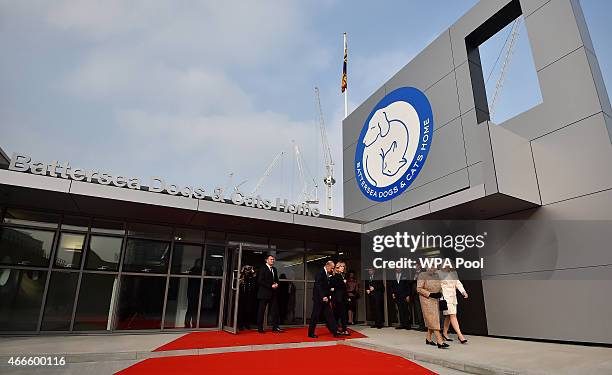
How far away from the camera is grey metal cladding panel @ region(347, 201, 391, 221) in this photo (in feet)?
35.0

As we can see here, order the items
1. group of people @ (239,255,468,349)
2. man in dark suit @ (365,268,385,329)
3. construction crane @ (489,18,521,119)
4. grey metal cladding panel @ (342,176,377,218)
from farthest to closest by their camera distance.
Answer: grey metal cladding panel @ (342,176,377,218), man in dark suit @ (365,268,385,329), construction crane @ (489,18,521,119), group of people @ (239,255,468,349)

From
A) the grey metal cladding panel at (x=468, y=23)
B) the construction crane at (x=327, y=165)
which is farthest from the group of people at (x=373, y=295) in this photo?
the construction crane at (x=327, y=165)

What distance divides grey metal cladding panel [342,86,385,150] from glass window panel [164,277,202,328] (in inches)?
312

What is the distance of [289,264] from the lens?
9969 millimetres

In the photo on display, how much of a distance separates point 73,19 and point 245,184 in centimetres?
5017

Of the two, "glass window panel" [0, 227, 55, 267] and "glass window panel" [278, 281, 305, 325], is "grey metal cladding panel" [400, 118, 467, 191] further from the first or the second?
"glass window panel" [0, 227, 55, 267]

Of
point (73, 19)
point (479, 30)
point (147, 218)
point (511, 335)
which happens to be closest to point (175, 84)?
point (73, 19)

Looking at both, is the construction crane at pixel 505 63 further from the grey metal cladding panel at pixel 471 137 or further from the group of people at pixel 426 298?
the group of people at pixel 426 298

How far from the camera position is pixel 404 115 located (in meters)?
10.7

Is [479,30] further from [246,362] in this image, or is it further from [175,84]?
[175,84]

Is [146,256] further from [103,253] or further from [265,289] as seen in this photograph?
[265,289]

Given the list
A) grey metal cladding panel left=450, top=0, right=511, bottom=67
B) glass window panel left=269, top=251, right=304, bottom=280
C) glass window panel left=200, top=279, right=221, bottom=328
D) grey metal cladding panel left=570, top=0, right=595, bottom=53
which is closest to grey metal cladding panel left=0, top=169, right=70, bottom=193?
glass window panel left=200, top=279, right=221, bottom=328

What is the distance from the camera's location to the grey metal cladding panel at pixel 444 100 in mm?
8977

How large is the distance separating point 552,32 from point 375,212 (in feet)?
21.5
